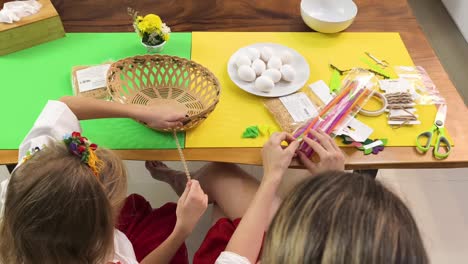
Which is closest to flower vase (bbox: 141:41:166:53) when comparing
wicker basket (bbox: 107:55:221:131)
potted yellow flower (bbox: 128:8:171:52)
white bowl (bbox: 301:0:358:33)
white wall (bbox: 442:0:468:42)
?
potted yellow flower (bbox: 128:8:171:52)

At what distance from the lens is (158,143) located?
3.44 feet

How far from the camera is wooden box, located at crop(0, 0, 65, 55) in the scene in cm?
120

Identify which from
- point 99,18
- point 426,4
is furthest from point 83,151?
point 426,4

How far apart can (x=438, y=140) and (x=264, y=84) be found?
17.1 inches

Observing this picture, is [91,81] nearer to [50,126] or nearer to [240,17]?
[50,126]

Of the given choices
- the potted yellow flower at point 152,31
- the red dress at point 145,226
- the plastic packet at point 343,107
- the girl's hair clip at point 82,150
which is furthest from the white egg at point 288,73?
the girl's hair clip at point 82,150

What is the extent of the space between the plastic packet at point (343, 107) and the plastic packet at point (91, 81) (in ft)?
1.67

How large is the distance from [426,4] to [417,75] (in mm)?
1614

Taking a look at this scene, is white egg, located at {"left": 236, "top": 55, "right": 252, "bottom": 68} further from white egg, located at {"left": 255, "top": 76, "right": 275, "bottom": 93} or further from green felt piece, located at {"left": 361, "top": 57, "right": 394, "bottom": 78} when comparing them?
green felt piece, located at {"left": 361, "top": 57, "right": 394, "bottom": 78}

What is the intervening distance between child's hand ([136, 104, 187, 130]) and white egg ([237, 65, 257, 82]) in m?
0.21

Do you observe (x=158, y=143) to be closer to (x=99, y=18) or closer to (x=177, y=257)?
(x=177, y=257)

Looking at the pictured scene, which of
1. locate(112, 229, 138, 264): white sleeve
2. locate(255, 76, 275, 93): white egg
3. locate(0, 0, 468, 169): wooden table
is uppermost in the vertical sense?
locate(0, 0, 468, 169): wooden table

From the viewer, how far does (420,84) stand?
46.3 inches

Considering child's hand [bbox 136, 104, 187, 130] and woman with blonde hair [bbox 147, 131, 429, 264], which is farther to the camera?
child's hand [bbox 136, 104, 187, 130]
